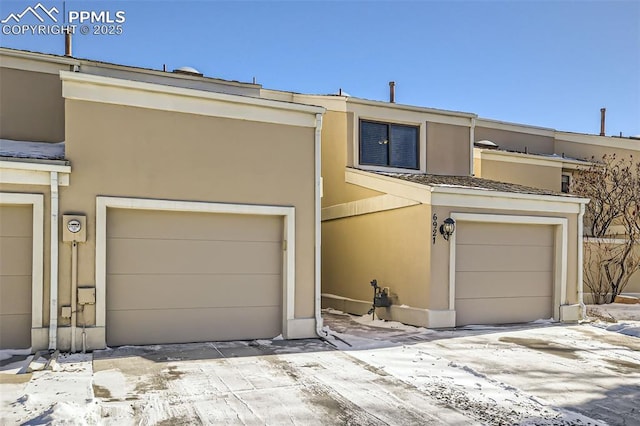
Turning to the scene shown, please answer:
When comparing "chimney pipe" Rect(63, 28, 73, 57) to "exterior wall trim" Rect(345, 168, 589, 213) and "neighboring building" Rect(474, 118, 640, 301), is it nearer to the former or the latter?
"exterior wall trim" Rect(345, 168, 589, 213)

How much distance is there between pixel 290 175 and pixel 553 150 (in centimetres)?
1539

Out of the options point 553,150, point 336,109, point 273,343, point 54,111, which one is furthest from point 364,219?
point 553,150

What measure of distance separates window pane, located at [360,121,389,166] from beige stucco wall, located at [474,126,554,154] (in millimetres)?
6445

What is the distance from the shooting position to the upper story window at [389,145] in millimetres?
13547

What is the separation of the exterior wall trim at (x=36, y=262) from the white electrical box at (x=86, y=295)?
521 millimetres

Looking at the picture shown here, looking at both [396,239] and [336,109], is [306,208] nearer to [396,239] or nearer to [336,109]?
[396,239]

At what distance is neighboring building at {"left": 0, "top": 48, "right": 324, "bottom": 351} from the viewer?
293 inches

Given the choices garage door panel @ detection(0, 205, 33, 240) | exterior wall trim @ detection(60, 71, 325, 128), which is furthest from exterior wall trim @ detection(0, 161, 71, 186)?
exterior wall trim @ detection(60, 71, 325, 128)

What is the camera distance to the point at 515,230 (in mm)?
11344

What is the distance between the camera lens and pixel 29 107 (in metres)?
10.2

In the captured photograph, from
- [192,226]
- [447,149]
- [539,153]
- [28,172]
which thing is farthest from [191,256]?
[539,153]

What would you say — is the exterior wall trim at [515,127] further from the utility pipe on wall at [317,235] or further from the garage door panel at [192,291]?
the garage door panel at [192,291]

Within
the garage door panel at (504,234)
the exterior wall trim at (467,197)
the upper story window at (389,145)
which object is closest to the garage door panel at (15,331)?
the exterior wall trim at (467,197)

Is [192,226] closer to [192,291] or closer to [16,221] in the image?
[192,291]
